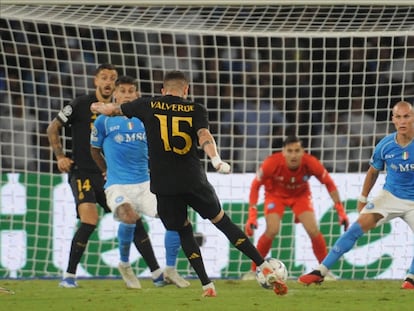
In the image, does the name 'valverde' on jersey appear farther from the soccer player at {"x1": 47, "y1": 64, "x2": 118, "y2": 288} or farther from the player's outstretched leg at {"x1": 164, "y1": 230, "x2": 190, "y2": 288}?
the soccer player at {"x1": 47, "y1": 64, "x2": 118, "y2": 288}

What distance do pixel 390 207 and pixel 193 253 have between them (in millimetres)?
2158

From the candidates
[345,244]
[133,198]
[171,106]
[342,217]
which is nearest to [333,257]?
[345,244]

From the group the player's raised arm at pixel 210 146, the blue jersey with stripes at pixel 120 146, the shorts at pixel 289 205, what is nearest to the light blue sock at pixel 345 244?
the blue jersey with stripes at pixel 120 146

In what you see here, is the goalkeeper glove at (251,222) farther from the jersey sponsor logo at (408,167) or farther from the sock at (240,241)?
the sock at (240,241)

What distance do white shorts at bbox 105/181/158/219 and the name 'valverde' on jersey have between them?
6.46 feet

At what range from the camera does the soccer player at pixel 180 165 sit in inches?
331

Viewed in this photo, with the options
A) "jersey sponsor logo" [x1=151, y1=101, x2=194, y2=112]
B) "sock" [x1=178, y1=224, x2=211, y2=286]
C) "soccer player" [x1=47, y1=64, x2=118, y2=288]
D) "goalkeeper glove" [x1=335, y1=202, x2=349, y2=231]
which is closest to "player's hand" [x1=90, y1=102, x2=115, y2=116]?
"jersey sponsor logo" [x1=151, y1=101, x2=194, y2=112]

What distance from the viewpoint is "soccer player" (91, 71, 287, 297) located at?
8406 millimetres

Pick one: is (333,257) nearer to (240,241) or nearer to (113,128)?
(240,241)

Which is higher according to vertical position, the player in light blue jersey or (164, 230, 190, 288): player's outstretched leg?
the player in light blue jersey

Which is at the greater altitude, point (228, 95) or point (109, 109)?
point (228, 95)

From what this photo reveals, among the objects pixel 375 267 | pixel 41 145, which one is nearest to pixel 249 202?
pixel 375 267

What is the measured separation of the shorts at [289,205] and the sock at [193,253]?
3.58m

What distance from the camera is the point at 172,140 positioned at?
844 centimetres
